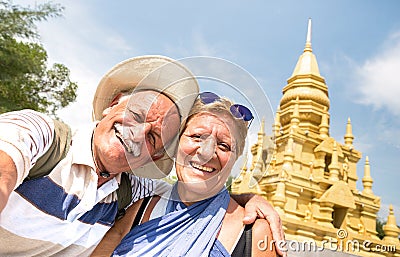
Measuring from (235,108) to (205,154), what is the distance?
23 cm

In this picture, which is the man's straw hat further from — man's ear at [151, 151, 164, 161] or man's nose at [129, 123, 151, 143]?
man's nose at [129, 123, 151, 143]

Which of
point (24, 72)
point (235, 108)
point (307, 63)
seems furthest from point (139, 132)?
point (307, 63)

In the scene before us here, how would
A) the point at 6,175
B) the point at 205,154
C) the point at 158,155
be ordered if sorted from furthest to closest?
the point at 158,155 < the point at 205,154 < the point at 6,175

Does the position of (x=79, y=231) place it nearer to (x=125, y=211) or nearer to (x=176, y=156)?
(x=125, y=211)

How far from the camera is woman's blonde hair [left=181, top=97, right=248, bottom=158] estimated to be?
155cm

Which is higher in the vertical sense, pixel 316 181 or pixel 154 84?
pixel 316 181

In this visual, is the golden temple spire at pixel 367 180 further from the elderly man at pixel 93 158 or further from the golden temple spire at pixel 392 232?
the elderly man at pixel 93 158

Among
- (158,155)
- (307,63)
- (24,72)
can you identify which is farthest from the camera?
(307,63)

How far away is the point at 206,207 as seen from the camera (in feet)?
5.10

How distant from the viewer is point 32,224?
1.34 metres

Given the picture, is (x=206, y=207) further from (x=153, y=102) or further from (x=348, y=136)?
(x=348, y=136)

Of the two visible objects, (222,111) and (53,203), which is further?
(222,111)

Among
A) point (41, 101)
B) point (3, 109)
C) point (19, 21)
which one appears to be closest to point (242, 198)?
point (3, 109)

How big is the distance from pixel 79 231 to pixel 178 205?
1.27ft
